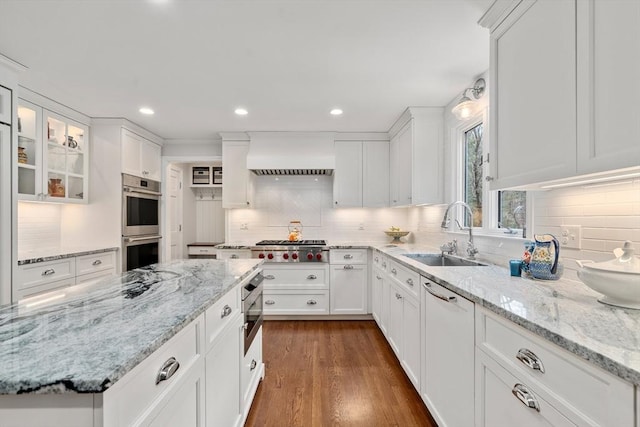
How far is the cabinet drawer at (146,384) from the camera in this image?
2.14 feet

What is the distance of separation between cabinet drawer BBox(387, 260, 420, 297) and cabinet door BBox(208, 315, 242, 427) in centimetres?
114

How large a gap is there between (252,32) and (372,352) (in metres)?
2.71

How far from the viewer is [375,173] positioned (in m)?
3.95

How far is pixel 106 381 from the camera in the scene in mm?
598

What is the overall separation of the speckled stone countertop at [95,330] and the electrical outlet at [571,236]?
1722 mm

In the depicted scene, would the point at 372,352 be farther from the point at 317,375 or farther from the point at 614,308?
the point at 614,308

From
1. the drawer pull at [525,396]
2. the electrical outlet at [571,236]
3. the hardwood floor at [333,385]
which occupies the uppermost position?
the electrical outlet at [571,236]

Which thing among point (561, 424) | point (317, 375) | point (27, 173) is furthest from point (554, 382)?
point (27, 173)

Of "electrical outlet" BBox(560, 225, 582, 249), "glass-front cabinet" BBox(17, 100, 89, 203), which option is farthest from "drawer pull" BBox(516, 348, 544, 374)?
"glass-front cabinet" BBox(17, 100, 89, 203)

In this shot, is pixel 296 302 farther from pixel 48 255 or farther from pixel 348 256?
pixel 48 255

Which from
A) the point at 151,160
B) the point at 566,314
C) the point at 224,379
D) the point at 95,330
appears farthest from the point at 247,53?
the point at 151,160

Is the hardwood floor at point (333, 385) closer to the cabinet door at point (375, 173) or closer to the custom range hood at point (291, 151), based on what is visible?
the cabinet door at point (375, 173)

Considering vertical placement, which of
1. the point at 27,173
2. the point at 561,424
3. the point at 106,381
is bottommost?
the point at 561,424

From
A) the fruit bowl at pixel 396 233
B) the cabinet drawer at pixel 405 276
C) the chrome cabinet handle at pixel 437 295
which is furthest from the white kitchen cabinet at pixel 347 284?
the chrome cabinet handle at pixel 437 295
